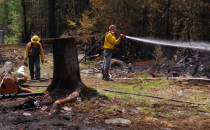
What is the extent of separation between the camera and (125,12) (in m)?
18.8

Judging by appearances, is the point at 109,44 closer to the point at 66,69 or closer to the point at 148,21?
the point at 66,69

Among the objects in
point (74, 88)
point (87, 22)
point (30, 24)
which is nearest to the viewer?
point (74, 88)

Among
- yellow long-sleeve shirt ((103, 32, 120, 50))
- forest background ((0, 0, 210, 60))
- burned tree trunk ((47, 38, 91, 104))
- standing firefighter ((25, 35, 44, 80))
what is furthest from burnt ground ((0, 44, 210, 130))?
forest background ((0, 0, 210, 60))

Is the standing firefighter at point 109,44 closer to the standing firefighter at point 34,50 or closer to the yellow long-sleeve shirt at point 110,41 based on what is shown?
the yellow long-sleeve shirt at point 110,41

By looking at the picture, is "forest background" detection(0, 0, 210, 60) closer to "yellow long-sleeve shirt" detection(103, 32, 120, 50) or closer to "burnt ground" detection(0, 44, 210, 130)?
"yellow long-sleeve shirt" detection(103, 32, 120, 50)

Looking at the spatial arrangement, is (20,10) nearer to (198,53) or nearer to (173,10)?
(173,10)

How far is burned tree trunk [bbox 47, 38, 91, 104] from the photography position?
6.04 meters

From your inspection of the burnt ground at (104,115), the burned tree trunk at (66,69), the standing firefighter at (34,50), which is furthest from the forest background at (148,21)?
the burned tree trunk at (66,69)

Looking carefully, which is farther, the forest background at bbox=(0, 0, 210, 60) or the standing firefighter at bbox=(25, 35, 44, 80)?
the forest background at bbox=(0, 0, 210, 60)

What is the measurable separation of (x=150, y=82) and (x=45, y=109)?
16.5 feet

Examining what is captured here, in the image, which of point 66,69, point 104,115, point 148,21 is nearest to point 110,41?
point 66,69

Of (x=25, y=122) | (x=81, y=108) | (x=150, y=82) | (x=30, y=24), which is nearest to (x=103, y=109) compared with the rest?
(x=81, y=108)

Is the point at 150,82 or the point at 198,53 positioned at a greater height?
the point at 198,53

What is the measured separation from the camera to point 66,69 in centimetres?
606
